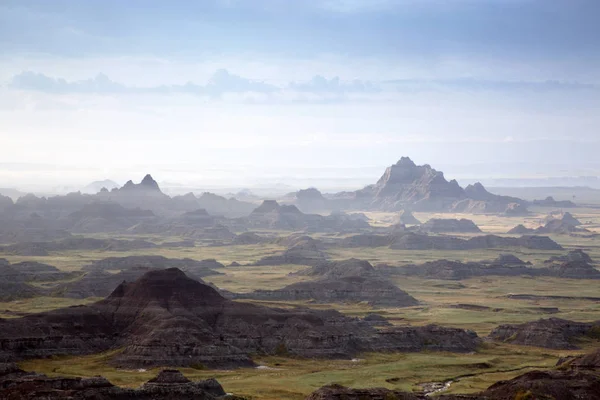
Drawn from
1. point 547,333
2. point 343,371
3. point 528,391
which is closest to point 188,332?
point 343,371

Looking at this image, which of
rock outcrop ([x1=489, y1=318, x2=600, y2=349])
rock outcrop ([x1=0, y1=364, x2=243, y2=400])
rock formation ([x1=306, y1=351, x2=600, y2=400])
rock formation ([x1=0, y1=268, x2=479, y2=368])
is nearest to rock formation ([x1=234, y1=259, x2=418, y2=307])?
rock formation ([x1=0, y1=268, x2=479, y2=368])

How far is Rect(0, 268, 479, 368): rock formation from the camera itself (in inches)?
4515

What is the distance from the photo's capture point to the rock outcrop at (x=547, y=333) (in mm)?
138750

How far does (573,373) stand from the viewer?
92625 millimetres

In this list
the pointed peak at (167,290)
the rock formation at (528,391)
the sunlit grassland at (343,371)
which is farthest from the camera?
the pointed peak at (167,290)

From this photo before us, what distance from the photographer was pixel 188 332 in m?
118

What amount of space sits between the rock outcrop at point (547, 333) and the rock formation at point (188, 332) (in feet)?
30.0

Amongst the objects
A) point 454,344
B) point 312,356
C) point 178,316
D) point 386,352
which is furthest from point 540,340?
point 178,316

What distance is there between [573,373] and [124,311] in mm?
66313

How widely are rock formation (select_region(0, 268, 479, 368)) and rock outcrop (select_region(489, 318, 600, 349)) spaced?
30.0 ft

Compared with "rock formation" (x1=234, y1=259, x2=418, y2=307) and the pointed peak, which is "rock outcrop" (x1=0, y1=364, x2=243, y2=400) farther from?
"rock formation" (x1=234, y1=259, x2=418, y2=307)

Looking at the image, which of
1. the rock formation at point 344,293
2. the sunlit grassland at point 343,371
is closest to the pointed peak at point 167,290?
the sunlit grassland at point 343,371

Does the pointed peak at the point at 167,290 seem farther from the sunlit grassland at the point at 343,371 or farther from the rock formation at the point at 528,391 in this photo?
the rock formation at the point at 528,391

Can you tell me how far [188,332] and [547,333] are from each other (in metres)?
59.6
